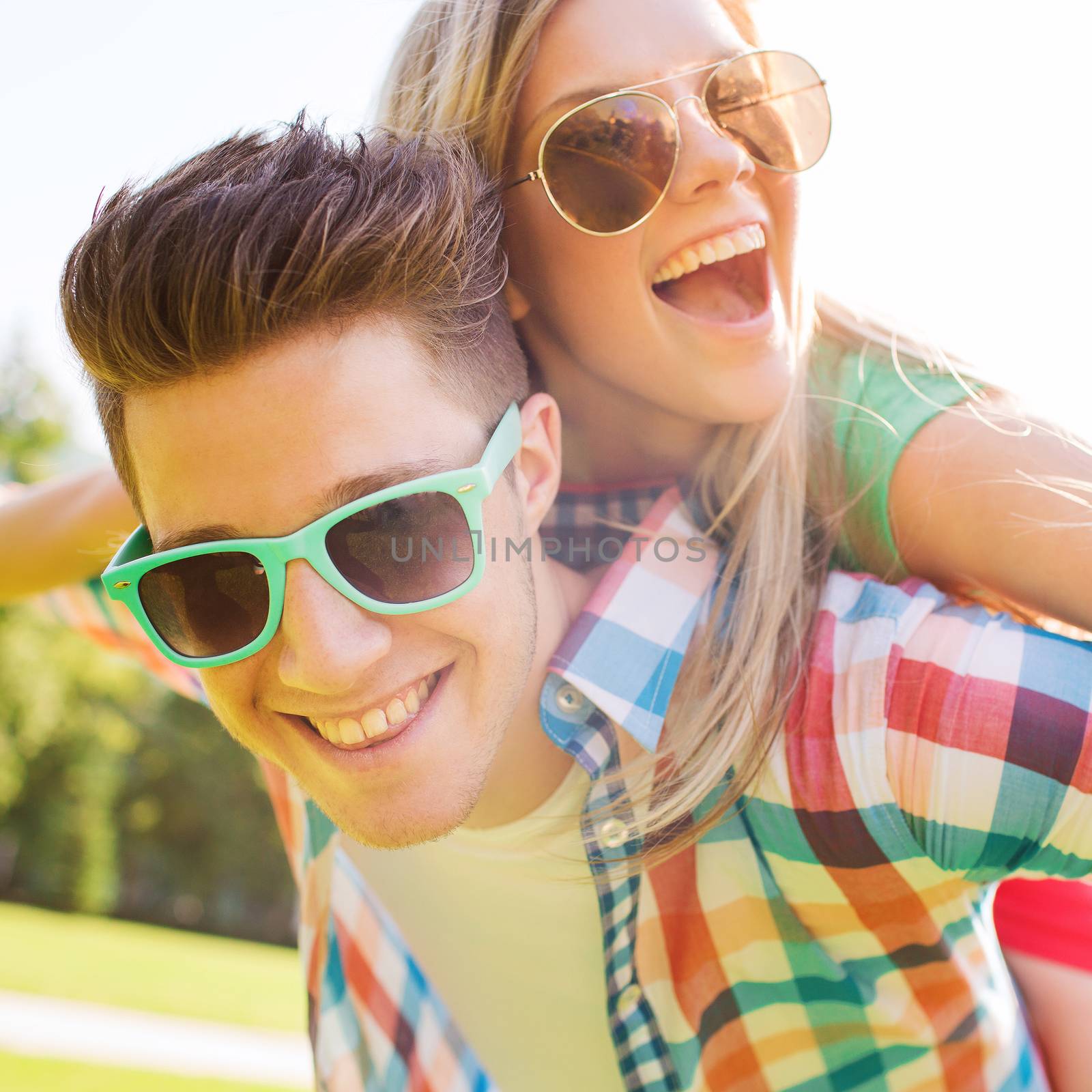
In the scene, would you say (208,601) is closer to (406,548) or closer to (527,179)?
(406,548)

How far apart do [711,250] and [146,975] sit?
13363 mm

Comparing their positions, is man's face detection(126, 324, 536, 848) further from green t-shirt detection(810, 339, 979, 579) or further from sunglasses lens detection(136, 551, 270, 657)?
green t-shirt detection(810, 339, 979, 579)

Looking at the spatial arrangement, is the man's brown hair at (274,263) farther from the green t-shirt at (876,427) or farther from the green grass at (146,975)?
the green grass at (146,975)

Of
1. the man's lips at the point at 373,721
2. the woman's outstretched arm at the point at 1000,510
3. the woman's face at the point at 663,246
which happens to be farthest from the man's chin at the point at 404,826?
the woman's outstretched arm at the point at 1000,510

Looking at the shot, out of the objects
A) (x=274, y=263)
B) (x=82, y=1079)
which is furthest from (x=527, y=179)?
(x=82, y=1079)

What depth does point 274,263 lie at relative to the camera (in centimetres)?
174

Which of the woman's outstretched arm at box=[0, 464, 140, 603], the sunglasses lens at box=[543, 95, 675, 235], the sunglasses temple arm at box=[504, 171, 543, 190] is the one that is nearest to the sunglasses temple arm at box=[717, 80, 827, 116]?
the sunglasses lens at box=[543, 95, 675, 235]

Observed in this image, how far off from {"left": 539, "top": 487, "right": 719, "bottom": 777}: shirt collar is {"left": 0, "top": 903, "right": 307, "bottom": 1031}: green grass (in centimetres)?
671

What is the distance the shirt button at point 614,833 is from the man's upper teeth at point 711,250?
1264 millimetres

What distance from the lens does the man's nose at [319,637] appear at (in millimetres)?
1647

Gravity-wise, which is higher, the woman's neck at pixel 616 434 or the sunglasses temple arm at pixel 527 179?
the sunglasses temple arm at pixel 527 179

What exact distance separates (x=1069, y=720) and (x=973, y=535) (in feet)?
2.37

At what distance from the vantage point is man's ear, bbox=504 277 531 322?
89.7 inches

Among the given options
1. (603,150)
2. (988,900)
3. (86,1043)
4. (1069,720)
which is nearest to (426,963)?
(988,900)
